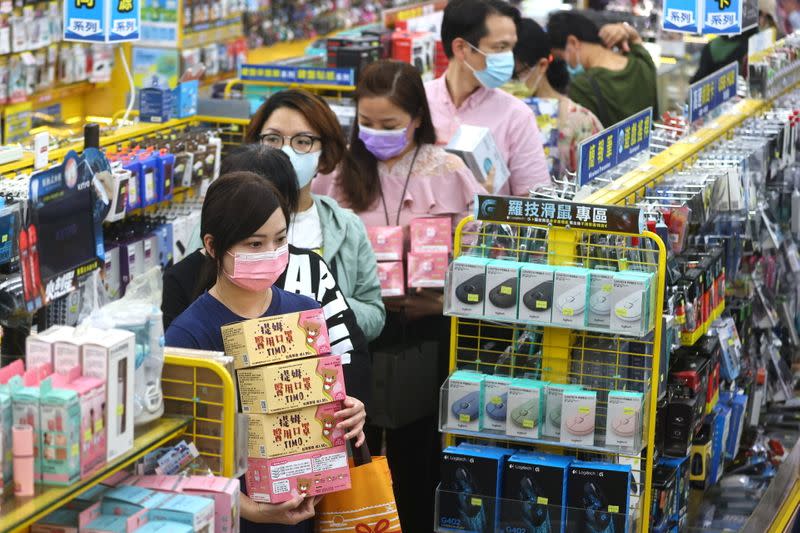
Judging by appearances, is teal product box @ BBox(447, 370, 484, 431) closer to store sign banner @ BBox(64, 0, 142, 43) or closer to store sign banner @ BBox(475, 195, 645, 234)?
store sign banner @ BBox(475, 195, 645, 234)

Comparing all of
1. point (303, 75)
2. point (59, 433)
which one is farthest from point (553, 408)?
point (303, 75)

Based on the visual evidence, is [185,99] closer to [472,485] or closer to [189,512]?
[472,485]

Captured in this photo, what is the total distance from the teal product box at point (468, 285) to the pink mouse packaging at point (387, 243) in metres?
0.91

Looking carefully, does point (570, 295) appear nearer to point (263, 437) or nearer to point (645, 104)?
point (263, 437)

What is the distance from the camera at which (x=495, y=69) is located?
591cm

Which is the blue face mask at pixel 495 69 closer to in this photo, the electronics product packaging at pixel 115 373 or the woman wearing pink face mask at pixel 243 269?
the woman wearing pink face mask at pixel 243 269

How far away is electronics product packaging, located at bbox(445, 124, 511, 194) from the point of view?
5.44 meters

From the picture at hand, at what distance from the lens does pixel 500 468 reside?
4121mm

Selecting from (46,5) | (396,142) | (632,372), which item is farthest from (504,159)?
(46,5)

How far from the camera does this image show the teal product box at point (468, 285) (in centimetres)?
406

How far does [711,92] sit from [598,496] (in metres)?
2.90

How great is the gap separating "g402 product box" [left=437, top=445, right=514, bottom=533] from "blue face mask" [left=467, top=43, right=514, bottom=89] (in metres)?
2.24

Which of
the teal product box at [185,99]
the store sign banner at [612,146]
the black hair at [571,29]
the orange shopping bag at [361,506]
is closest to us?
the orange shopping bag at [361,506]

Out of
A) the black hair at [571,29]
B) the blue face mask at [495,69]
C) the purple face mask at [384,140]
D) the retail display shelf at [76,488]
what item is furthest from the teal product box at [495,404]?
the black hair at [571,29]
